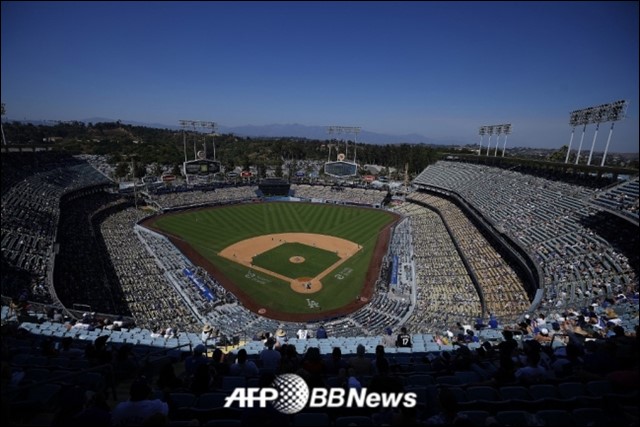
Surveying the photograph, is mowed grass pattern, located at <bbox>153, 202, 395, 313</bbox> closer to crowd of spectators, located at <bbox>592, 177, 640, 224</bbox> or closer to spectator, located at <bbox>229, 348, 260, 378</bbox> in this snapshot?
crowd of spectators, located at <bbox>592, 177, 640, 224</bbox>

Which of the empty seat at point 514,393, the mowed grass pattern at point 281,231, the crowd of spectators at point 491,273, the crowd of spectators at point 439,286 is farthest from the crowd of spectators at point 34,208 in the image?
the crowd of spectators at point 491,273

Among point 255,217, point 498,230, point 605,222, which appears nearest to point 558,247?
point 605,222

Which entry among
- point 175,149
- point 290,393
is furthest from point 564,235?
point 175,149

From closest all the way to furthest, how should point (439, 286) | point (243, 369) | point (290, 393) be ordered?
point (290, 393)
point (243, 369)
point (439, 286)

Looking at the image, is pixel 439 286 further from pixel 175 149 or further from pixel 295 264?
pixel 175 149

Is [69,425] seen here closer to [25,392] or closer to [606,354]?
[25,392]

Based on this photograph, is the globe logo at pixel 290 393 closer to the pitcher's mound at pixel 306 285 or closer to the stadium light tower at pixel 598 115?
the pitcher's mound at pixel 306 285

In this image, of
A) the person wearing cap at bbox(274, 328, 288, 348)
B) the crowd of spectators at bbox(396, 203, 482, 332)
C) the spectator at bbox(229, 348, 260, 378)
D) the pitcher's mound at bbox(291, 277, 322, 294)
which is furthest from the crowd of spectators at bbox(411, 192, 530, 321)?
the spectator at bbox(229, 348, 260, 378)
